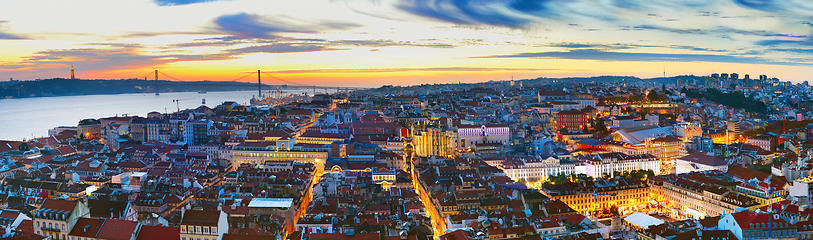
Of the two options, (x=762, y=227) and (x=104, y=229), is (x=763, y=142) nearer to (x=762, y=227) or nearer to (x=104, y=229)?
(x=762, y=227)

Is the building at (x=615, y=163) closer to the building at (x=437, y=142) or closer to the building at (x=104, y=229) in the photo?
the building at (x=437, y=142)

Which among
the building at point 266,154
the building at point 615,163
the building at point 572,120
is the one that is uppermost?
the building at point 572,120

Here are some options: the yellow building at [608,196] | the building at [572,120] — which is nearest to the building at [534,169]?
the yellow building at [608,196]

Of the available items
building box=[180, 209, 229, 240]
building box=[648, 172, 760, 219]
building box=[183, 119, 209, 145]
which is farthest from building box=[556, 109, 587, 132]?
building box=[180, 209, 229, 240]

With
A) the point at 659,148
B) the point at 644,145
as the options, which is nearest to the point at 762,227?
the point at 644,145

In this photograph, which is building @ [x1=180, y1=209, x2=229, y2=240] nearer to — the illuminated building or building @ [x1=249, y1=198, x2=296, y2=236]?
building @ [x1=249, y1=198, x2=296, y2=236]
